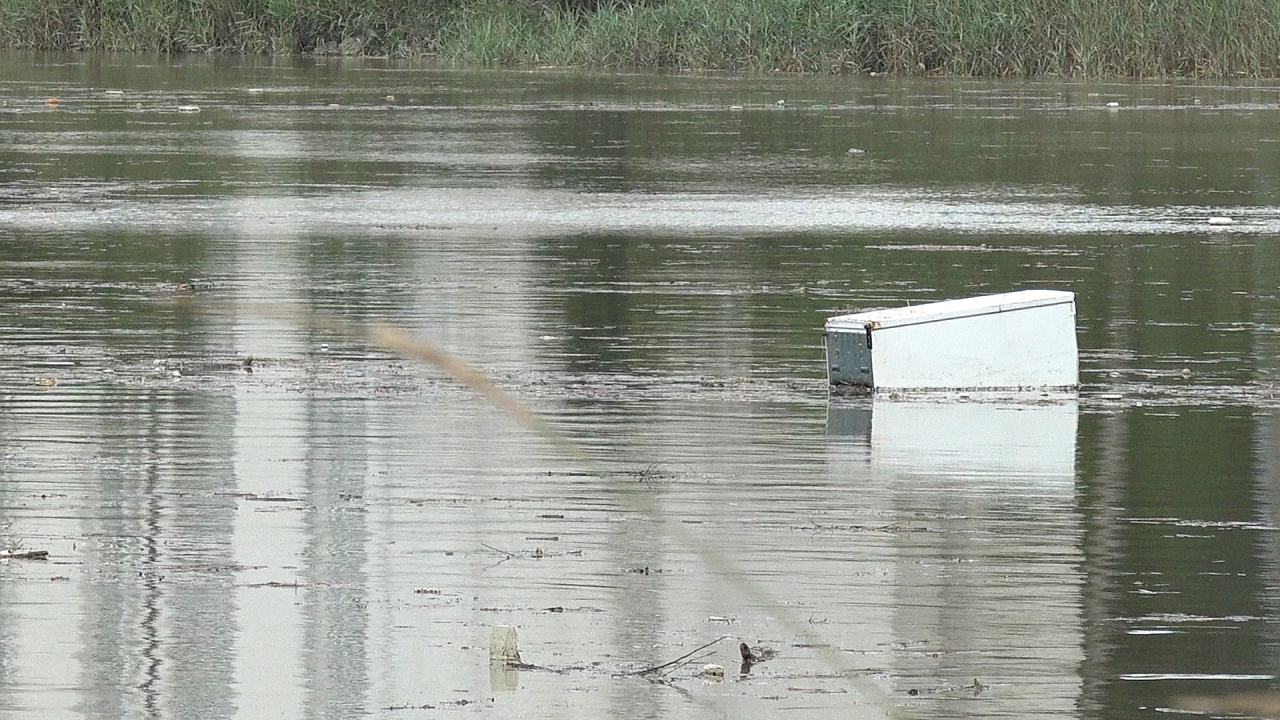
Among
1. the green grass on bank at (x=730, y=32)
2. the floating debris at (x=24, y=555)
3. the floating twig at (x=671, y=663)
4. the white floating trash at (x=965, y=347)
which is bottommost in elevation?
the floating twig at (x=671, y=663)

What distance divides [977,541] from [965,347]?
3.51 m

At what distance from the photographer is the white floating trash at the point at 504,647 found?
6887 mm

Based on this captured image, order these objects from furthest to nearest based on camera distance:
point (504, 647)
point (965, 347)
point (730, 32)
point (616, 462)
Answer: point (730, 32) < point (965, 347) < point (616, 462) < point (504, 647)

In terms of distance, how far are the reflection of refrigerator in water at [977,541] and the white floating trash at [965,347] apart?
0.19 m

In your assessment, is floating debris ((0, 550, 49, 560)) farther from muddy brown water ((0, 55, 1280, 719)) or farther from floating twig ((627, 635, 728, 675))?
floating twig ((627, 635, 728, 675))

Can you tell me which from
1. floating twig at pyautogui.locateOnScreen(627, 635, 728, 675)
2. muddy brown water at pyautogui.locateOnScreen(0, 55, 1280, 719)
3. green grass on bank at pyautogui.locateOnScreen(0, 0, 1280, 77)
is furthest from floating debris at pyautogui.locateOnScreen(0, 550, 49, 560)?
green grass on bank at pyautogui.locateOnScreen(0, 0, 1280, 77)

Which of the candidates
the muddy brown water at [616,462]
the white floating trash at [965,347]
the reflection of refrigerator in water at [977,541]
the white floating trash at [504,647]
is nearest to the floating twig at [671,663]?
the muddy brown water at [616,462]

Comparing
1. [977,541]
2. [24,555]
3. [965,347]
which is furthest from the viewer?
[965,347]

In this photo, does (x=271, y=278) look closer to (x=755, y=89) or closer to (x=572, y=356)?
(x=572, y=356)

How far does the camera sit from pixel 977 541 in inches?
338

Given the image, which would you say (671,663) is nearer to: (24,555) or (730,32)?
(24,555)

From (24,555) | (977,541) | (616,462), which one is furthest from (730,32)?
(24,555)

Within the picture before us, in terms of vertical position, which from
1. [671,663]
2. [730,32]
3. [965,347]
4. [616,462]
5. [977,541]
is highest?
[730,32]

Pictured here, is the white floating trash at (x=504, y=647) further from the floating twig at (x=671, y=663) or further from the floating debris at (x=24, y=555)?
the floating debris at (x=24, y=555)
